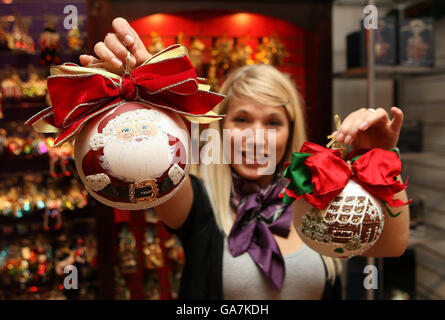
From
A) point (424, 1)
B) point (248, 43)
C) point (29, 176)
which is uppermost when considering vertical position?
point (424, 1)

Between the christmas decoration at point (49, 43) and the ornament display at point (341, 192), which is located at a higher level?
the christmas decoration at point (49, 43)

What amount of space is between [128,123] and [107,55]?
132 mm

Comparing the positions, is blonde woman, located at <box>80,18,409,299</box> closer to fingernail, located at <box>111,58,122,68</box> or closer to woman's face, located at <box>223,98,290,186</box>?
woman's face, located at <box>223,98,290,186</box>

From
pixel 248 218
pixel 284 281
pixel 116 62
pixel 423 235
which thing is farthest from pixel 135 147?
pixel 423 235

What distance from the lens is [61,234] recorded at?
2092 mm

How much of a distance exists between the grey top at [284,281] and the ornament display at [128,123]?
0.55m

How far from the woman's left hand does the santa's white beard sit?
0.31m

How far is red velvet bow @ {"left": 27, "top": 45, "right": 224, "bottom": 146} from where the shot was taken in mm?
587

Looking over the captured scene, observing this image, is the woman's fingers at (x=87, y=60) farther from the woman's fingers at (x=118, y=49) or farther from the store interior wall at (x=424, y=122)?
→ the store interior wall at (x=424, y=122)

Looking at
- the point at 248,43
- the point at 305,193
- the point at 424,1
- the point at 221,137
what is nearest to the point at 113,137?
the point at 305,193

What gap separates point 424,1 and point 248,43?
103cm

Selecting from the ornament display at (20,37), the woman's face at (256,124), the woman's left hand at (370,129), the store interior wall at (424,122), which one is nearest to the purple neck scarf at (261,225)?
the woman's face at (256,124)

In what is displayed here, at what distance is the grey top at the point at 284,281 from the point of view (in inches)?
42.3

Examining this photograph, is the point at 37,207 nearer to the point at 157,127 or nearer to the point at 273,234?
the point at 273,234
